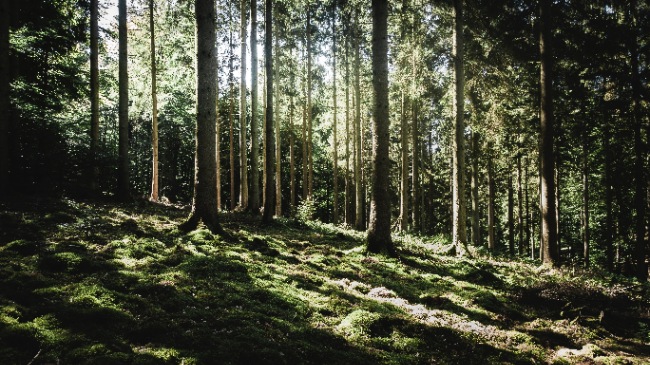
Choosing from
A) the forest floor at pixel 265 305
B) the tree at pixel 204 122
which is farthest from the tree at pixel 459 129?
the tree at pixel 204 122

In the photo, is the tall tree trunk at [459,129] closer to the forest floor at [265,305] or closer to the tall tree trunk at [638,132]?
the forest floor at [265,305]

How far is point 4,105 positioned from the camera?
12227 millimetres

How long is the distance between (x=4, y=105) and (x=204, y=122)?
7208 millimetres

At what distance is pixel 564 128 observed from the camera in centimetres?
1778

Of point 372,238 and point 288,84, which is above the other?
point 288,84

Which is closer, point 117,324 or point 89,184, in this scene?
point 117,324

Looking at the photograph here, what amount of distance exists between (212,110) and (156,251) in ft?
15.5

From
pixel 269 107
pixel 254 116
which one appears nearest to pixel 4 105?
pixel 269 107

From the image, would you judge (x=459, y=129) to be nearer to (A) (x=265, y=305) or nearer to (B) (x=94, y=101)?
(A) (x=265, y=305)

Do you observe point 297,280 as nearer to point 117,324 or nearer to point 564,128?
point 117,324

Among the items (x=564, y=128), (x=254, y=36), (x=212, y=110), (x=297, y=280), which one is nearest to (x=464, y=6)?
(x=564, y=128)

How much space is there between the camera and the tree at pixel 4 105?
12.1 metres

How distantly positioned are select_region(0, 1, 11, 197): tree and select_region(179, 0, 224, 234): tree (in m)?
6.65

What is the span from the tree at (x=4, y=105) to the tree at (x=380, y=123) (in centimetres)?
1234
